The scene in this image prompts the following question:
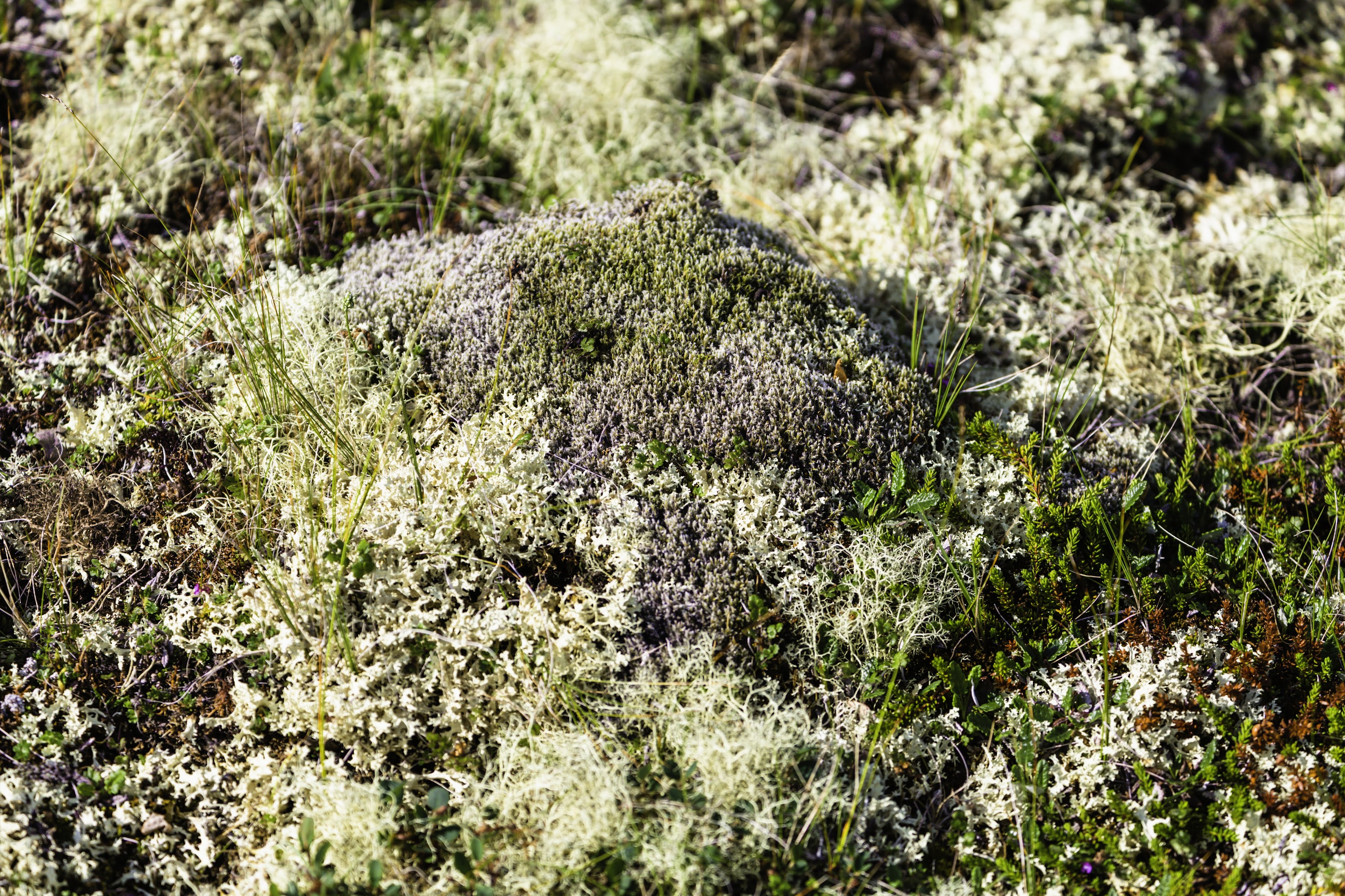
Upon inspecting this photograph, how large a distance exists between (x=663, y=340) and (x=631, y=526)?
0.80 metres

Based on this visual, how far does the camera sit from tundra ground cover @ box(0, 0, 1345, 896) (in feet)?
9.52

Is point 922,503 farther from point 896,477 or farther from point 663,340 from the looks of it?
point 663,340

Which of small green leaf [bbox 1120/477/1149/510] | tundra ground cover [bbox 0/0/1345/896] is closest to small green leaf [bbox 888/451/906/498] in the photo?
tundra ground cover [bbox 0/0/1345/896]

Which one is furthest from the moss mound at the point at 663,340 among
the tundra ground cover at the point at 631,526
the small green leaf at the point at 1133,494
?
the small green leaf at the point at 1133,494

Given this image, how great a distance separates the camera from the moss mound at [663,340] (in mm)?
3500

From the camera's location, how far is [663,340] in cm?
366

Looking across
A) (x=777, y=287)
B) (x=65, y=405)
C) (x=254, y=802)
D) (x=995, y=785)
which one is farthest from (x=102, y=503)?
(x=995, y=785)

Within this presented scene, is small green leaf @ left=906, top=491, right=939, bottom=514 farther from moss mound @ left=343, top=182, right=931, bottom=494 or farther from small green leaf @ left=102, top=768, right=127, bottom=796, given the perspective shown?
small green leaf @ left=102, top=768, right=127, bottom=796

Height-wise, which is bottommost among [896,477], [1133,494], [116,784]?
[116,784]

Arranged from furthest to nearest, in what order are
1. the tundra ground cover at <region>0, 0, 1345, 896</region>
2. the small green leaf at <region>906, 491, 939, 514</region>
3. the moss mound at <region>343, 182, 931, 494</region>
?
the moss mound at <region>343, 182, 931, 494</region>, the small green leaf at <region>906, 491, 939, 514</region>, the tundra ground cover at <region>0, 0, 1345, 896</region>

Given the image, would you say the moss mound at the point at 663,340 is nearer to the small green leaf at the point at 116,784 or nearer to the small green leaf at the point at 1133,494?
the small green leaf at the point at 1133,494

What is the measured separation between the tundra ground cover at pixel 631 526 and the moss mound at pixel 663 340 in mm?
20

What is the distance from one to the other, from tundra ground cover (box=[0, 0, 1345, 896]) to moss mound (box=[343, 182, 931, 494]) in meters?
0.02

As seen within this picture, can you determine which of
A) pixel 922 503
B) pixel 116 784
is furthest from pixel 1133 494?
pixel 116 784
